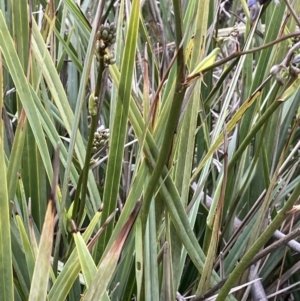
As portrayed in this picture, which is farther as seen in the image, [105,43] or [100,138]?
[100,138]

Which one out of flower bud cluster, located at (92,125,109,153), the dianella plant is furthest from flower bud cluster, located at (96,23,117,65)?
flower bud cluster, located at (92,125,109,153)

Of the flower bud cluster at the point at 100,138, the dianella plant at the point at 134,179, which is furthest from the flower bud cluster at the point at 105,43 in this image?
the flower bud cluster at the point at 100,138

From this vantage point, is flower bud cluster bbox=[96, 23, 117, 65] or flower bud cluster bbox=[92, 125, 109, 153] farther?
flower bud cluster bbox=[92, 125, 109, 153]

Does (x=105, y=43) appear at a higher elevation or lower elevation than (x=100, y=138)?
higher

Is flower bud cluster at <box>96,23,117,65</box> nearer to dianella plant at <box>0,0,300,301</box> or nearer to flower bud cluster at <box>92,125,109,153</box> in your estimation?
dianella plant at <box>0,0,300,301</box>

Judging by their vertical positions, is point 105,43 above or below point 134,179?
above

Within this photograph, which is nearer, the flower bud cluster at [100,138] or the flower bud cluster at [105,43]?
the flower bud cluster at [105,43]

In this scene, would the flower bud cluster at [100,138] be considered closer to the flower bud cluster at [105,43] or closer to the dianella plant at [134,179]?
the dianella plant at [134,179]

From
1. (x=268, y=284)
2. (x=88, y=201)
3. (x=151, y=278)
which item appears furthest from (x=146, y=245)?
(x=268, y=284)

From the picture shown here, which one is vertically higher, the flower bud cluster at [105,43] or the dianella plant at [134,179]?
the flower bud cluster at [105,43]

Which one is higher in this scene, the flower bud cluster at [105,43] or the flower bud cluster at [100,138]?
the flower bud cluster at [105,43]

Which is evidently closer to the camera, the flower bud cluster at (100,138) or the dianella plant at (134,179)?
the dianella plant at (134,179)

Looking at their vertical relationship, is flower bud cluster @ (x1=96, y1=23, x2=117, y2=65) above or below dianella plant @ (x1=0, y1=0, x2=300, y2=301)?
above
